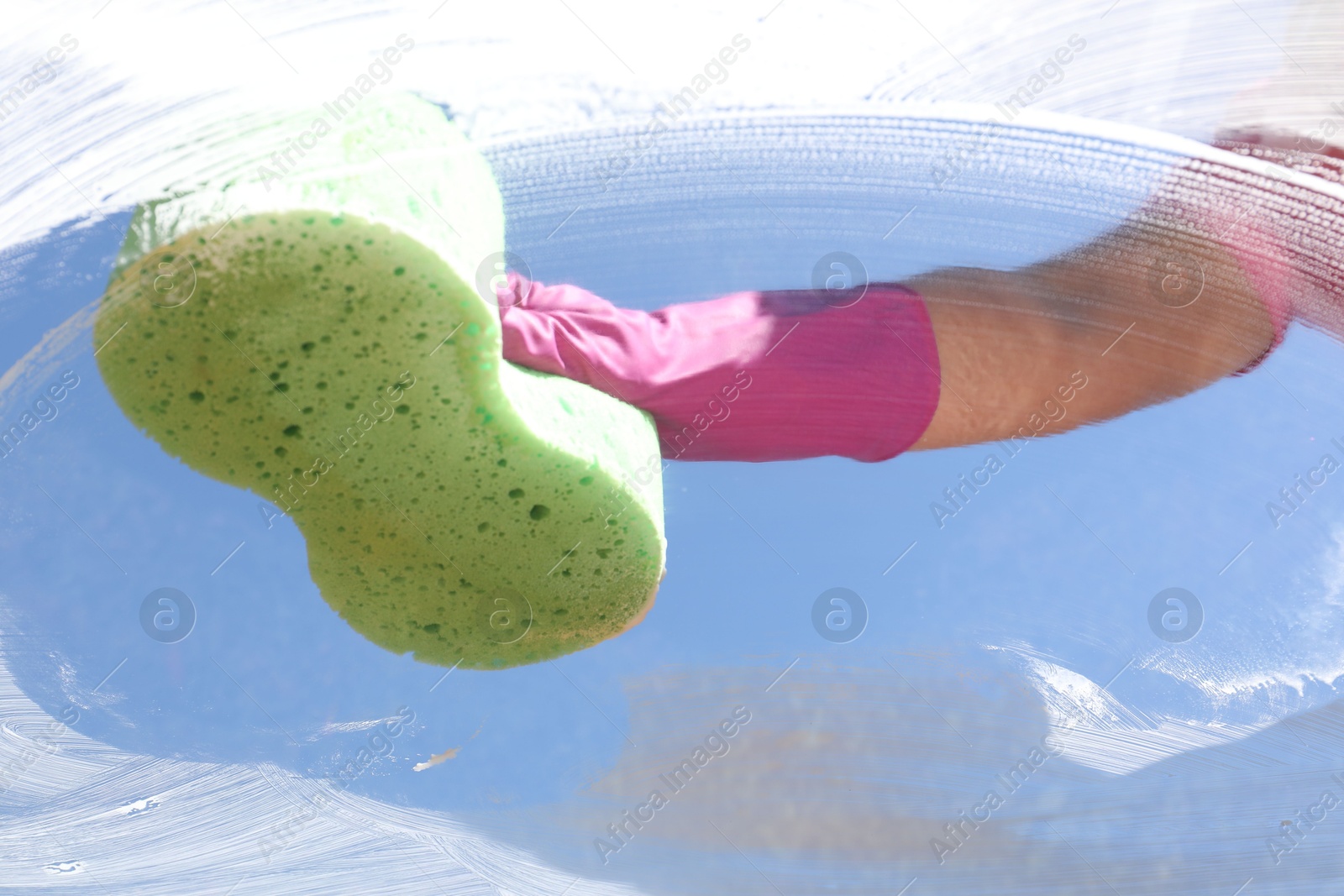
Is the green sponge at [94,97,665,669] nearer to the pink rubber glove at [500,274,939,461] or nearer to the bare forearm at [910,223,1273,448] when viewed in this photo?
the pink rubber glove at [500,274,939,461]

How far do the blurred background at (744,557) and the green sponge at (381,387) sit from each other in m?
0.06

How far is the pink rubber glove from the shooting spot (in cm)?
49

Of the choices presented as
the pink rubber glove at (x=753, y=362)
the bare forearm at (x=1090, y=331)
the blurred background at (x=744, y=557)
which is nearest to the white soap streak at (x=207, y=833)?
the blurred background at (x=744, y=557)

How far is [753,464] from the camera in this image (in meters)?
0.57

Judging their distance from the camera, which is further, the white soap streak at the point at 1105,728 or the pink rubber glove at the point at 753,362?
the white soap streak at the point at 1105,728

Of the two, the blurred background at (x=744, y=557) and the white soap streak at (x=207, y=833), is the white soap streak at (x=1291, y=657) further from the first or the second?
the white soap streak at (x=207, y=833)

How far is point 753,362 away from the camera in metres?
0.50

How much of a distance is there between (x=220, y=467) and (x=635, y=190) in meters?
0.31

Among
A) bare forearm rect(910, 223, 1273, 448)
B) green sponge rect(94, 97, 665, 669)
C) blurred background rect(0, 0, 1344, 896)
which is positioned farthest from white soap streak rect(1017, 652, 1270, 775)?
green sponge rect(94, 97, 665, 669)

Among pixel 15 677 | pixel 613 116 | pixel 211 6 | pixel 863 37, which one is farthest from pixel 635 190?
pixel 15 677

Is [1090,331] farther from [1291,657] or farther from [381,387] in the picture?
[381,387]

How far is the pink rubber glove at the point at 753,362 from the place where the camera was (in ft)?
1.59

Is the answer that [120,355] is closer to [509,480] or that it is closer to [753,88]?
[509,480]

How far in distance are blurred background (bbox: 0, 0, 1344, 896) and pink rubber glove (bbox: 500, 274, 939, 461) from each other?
0.03 m
